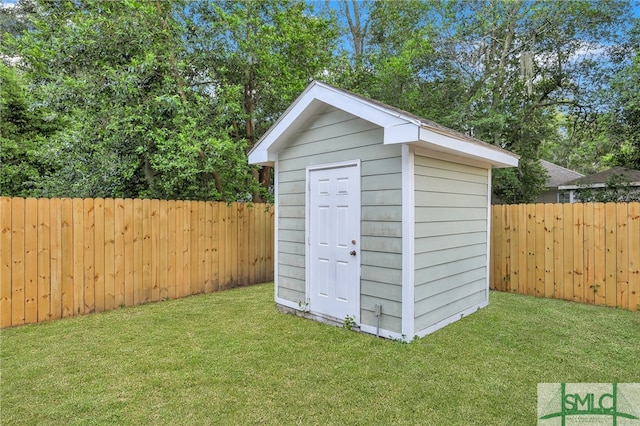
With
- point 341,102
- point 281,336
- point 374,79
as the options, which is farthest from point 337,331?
point 374,79

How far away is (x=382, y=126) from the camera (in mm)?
3367

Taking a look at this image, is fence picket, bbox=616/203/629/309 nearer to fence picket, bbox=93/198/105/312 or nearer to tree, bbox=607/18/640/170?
tree, bbox=607/18/640/170

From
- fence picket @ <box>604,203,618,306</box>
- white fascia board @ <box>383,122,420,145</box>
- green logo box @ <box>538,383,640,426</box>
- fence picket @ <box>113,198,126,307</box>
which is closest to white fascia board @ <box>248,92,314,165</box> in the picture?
white fascia board @ <box>383,122,420,145</box>

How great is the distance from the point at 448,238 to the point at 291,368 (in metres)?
2.36

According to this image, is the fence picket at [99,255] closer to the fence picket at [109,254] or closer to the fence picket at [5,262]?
the fence picket at [109,254]

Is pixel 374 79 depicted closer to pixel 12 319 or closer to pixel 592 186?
pixel 592 186

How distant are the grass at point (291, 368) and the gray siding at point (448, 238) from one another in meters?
0.33

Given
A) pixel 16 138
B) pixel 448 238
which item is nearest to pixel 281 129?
pixel 448 238

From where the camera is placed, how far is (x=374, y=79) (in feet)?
33.2

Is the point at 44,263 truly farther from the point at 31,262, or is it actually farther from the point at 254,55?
the point at 254,55

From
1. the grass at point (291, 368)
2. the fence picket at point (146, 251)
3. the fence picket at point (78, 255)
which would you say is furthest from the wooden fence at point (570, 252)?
the fence picket at point (78, 255)

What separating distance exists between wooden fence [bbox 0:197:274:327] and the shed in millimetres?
1624

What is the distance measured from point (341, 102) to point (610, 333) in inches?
152

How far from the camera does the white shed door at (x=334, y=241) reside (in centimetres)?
382
